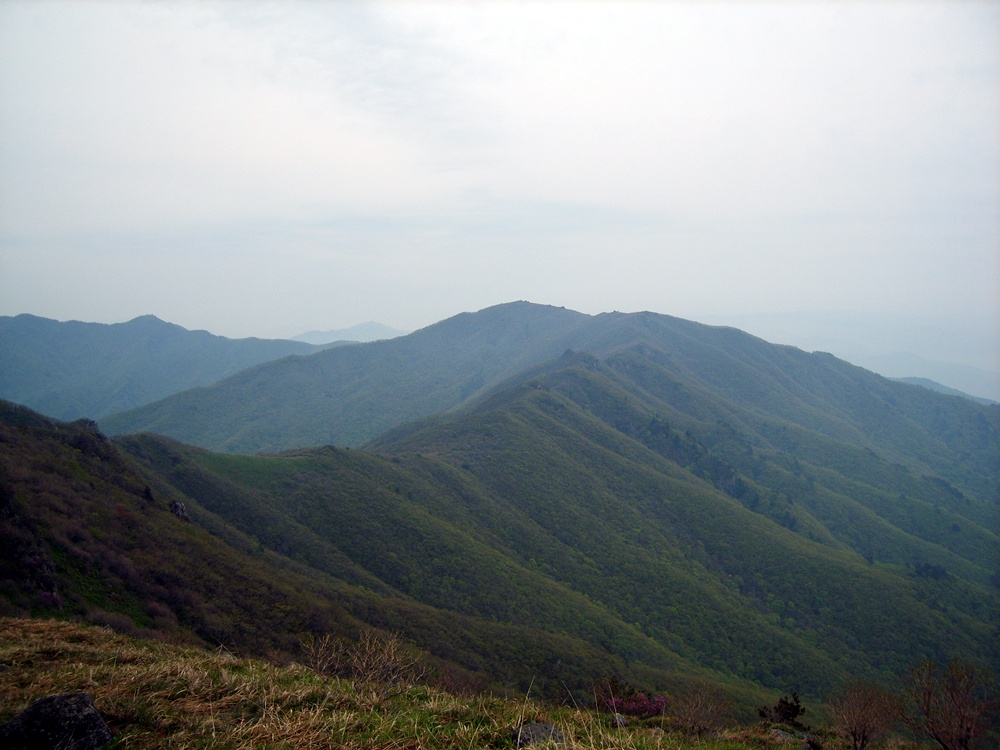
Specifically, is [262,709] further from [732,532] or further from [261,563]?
[732,532]

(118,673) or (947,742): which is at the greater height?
(118,673)

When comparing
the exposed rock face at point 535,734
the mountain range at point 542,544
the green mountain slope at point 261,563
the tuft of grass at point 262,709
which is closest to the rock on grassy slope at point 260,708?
the tuft of grass at point 262,709

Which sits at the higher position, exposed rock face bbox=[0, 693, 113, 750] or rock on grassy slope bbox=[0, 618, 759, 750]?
exposed rock face bbox=[0, 693, 113, 750]

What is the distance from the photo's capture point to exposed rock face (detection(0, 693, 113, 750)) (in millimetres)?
6207

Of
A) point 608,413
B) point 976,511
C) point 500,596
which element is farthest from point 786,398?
point 500,596

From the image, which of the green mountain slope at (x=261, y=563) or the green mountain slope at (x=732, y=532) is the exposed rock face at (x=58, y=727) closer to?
the green mountain slope at (x=261, y=563)

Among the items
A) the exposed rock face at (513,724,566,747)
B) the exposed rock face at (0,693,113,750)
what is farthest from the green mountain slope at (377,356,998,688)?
the exposed rock face at (0,693,113,750)

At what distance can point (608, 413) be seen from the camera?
133000mm

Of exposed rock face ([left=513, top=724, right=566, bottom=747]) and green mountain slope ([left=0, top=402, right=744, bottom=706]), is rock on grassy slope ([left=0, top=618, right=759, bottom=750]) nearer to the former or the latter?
exposed rock face ([left=513, top=724, right=566, bottom=747])

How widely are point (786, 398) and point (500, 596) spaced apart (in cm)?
16967

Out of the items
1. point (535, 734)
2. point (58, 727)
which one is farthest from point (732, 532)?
point (58, 727)

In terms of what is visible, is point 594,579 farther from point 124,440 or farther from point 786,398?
point 786,398

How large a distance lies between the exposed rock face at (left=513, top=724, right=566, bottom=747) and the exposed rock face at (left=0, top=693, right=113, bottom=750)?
556 cm

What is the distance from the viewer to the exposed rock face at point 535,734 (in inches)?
293
